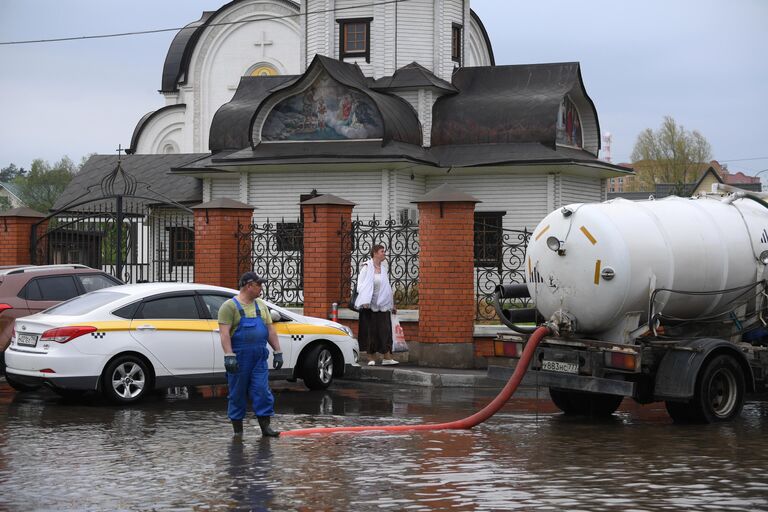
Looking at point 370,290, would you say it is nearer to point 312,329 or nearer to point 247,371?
point 312,329

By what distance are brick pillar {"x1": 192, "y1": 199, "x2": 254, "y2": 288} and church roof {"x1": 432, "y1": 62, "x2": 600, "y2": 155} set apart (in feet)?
42.0

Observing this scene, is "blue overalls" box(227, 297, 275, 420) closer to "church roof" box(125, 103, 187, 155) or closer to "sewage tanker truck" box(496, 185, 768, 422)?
"sewage tanker truck" box(496, 185, 768, 422)

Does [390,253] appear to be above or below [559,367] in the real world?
above

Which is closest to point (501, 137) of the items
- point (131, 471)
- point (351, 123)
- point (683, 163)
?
point (351, 123)

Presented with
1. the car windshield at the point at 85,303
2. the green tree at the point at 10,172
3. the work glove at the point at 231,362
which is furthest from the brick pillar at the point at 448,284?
the green tree at the point at 10,172

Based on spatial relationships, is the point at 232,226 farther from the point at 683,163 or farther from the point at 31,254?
the point at 683,163

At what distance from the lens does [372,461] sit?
33.2 ft

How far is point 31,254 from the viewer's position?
25.4 m

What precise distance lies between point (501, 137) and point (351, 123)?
172 inches

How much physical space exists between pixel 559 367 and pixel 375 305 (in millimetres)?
6025

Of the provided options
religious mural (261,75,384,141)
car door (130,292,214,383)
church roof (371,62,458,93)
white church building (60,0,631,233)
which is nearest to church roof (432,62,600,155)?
white church building (60,0,631,233)

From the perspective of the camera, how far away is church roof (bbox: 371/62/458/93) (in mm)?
33781

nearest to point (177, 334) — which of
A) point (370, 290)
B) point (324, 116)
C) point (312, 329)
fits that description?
point (312, 329)

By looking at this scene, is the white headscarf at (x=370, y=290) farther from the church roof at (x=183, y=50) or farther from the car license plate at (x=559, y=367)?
the church roof at (x=183, y=50)
